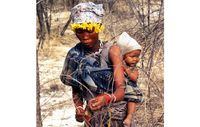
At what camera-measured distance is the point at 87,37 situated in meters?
2.60

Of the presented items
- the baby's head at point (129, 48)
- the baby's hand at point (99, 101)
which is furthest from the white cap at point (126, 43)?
the baby's hand at point (99, 101)

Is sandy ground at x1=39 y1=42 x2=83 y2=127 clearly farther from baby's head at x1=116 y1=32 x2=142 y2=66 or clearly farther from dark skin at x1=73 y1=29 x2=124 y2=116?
baby's head at x1=116 y1=32 x2=142 y2=66

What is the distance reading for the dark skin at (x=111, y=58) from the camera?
2582 millimetres

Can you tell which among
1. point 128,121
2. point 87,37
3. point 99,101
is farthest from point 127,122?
point 87,37

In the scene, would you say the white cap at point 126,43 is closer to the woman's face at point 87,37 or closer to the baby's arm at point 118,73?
the baby's arm at point 118,73

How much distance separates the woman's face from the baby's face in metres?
0.22

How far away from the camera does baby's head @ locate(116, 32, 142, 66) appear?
2.60 metres

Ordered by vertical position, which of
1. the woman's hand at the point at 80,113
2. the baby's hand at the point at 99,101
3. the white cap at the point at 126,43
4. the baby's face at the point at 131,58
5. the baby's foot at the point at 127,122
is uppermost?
the white cap at the point at 126,43

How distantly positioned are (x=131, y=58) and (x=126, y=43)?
10 centimetres

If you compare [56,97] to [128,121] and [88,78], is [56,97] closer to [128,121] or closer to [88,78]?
[88,78]
